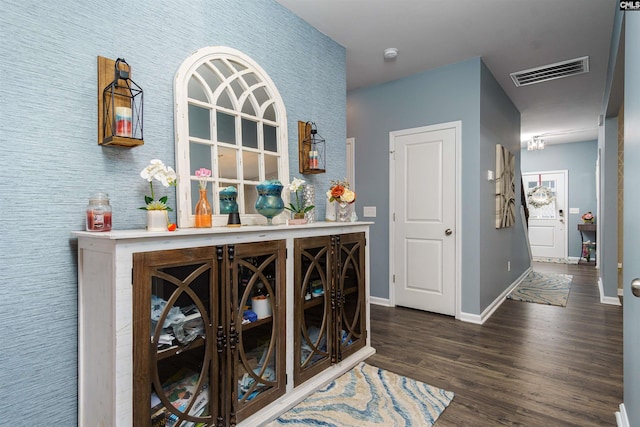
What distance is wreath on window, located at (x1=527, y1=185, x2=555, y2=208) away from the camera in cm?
796

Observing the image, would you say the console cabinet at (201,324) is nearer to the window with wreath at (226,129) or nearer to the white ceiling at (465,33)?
the window with wreath at (226,129)

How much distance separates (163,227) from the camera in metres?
1.54

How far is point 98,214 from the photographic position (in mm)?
1445

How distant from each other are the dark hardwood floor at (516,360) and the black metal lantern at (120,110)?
2110mm

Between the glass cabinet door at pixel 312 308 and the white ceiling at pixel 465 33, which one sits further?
the white ceiling at pixel 465 33

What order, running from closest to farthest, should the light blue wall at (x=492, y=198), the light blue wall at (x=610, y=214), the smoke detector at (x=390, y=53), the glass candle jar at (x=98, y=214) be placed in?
the glass candle jar at (x=98, y=214), the smoke detector at (x=390, y=53), the light blue wall at (x=492, y=198), the light blue wall at (x=610, y=214)

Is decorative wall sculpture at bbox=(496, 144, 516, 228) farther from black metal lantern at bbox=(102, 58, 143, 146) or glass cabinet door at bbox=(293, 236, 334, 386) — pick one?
black metal lantern at bbox=(102, 58, 143, 146)

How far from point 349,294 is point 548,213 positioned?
7427mm

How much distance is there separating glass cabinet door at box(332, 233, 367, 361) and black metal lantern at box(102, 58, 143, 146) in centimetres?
133

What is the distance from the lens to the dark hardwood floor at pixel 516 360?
6.43 feet

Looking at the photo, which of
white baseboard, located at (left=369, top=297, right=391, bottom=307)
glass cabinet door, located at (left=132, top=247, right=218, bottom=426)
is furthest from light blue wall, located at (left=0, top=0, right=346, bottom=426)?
white baseboard, located at (left=369, top=297, right=391, bottom=307)

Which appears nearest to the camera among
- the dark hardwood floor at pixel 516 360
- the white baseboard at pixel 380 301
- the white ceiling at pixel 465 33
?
the dark hardwood floor at pixel 516 360

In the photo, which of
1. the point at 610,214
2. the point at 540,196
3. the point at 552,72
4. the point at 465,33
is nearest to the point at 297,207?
the point at 465,33

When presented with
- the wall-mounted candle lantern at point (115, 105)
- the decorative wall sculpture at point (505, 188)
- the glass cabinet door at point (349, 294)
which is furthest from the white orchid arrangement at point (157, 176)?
the decorative wall sculpture at point (505, 188)
